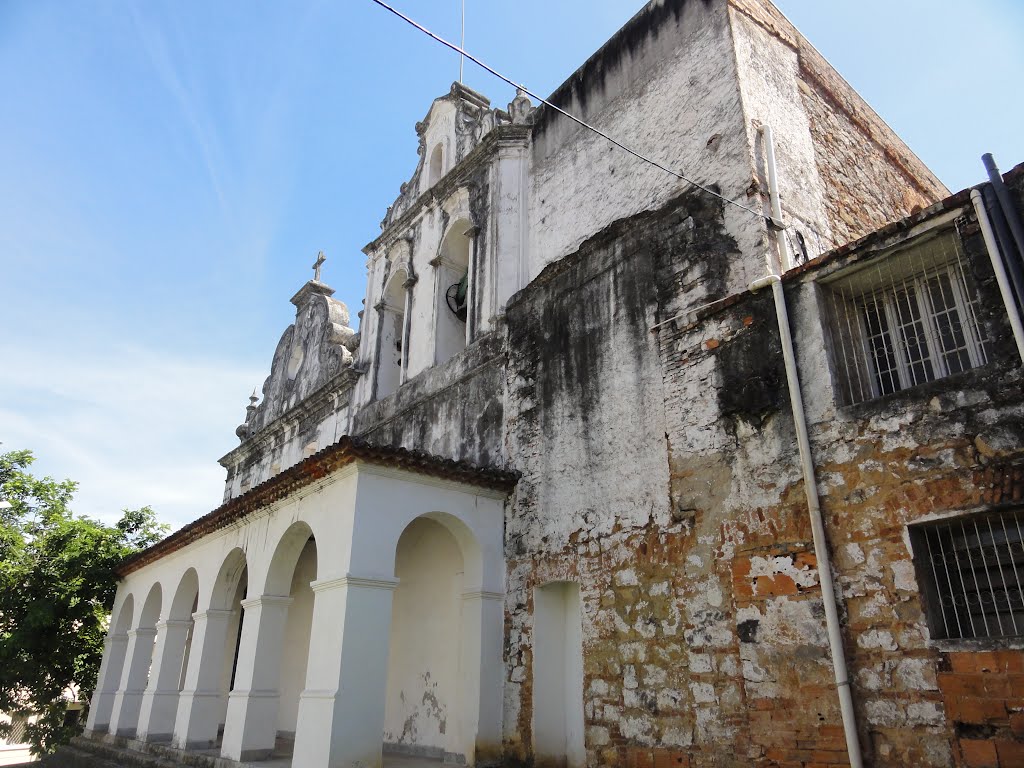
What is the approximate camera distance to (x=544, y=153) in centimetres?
1135

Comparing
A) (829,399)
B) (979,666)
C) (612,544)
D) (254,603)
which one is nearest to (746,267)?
(829,399)

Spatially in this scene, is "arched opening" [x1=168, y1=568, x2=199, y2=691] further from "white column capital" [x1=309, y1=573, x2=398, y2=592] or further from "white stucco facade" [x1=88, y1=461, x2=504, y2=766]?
"white column capital" [x1=309, y1=573, x2=398, y2=592]

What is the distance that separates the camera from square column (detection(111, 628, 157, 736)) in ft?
43.9

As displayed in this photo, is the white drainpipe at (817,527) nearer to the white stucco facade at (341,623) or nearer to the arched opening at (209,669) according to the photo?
the white stucco facade at (341,623)

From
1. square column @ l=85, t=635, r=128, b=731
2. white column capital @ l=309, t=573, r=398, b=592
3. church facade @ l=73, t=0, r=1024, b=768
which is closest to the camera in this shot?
church facade @ l=73, t=0, r=1024, b=768

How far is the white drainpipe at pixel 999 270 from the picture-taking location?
501 centimetres

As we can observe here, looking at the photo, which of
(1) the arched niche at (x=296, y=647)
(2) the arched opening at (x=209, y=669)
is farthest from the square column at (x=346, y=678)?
(2) the arched opening at (x=209, y=669)

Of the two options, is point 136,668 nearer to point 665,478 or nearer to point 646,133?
point 665,478

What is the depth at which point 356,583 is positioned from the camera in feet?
25.0

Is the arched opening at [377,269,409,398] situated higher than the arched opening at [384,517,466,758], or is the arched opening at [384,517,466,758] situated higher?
the arched opening at [377,269,409,398]

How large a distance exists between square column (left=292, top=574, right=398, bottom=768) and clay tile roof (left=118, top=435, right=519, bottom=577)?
1269mm

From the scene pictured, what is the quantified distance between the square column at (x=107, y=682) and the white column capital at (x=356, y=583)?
9554mm

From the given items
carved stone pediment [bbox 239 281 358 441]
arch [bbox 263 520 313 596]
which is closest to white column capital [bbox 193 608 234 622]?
arch [bbox 263 520 313 596]

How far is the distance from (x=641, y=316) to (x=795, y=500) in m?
2.81
